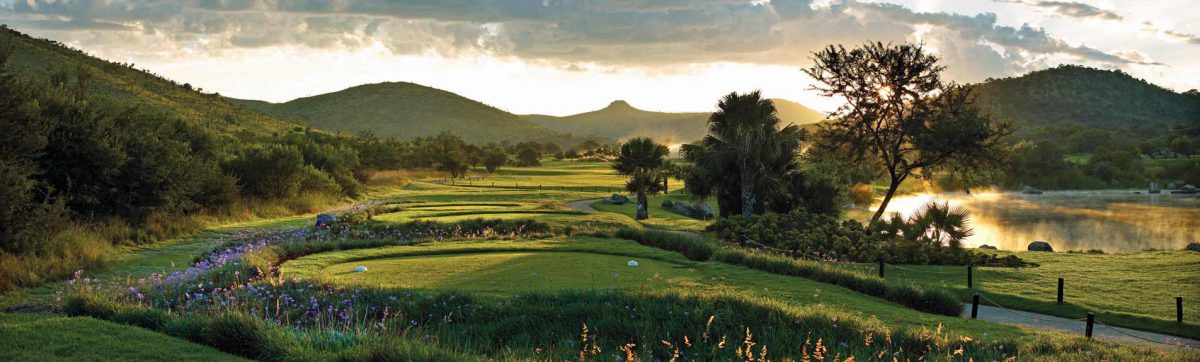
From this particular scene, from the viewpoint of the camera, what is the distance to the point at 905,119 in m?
37.3

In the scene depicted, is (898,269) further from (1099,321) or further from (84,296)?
(84,296)

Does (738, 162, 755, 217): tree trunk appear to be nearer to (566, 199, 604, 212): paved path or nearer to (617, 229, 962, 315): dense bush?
→ (617, 229, 962, 315): dense bush

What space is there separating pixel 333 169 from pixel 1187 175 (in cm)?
8133

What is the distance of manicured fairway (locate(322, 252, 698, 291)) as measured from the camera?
48.1 ft

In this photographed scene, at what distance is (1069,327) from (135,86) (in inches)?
3106

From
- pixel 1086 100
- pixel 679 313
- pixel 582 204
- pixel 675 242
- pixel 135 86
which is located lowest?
pixel 582 204

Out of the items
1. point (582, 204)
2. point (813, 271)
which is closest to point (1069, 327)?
point (813, 271)

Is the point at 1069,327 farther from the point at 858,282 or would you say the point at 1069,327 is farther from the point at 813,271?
the point at 813,271

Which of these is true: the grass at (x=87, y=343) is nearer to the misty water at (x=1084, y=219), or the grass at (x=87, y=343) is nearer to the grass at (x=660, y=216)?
the grass at (x=660, y=216)

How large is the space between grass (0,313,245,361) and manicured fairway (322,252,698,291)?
18.1ft

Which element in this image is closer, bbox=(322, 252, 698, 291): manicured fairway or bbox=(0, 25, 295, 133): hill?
bbox=(322, 252, 698, 291): manicured fairway

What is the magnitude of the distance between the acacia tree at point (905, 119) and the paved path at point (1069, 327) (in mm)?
19820

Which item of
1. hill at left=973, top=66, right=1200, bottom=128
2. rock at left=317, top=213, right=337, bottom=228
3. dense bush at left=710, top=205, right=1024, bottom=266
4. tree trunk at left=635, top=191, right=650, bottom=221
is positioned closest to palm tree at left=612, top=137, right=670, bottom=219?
tree trunk at left=635, top=191, right=650, bottom=221

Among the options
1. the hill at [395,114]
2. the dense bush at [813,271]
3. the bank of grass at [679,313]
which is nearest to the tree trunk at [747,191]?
the dense bush at [813,271]
